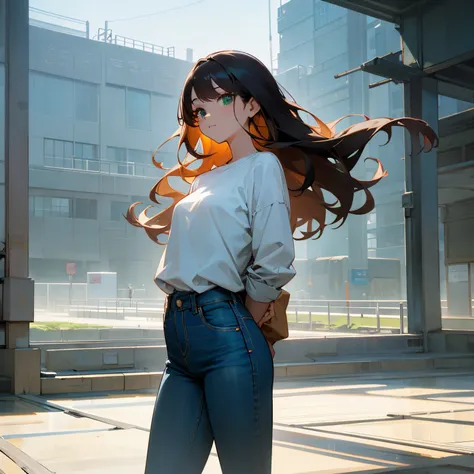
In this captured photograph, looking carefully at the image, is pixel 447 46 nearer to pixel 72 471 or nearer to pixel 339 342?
pixel 339 342

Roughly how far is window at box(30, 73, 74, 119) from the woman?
12680 mm

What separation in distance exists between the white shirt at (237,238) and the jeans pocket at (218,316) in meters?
0.04

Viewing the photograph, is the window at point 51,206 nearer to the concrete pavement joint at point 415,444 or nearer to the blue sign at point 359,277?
the concrete pavement joint at point 415,444

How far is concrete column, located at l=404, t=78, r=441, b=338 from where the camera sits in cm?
1245

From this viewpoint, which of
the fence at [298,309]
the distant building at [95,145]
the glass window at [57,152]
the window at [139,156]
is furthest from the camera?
the window at [139,156]

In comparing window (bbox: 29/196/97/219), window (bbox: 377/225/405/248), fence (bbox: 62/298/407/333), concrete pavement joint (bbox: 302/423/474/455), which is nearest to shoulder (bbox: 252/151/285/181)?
concrete pavement joint (bbox: 302/423/474/455)

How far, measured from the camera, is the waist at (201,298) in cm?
184

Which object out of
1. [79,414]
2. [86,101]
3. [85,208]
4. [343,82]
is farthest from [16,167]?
[343,82]

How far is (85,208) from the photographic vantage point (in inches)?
826

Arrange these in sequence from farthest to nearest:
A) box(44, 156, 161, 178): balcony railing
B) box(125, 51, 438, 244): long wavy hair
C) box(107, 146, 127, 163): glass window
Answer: box(107, 146, 127, 163): glass window
box(44, 156, 161, 178): balcony railing
box(125, 51, 438, 244): long wavy hair

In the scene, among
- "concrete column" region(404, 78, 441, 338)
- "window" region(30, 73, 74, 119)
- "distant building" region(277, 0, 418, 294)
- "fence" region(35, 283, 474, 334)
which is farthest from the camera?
"distant building" region(277, 0, 418, 294)

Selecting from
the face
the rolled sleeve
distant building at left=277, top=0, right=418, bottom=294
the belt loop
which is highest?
distant building at left=277, top=0, right=418, bottom=294

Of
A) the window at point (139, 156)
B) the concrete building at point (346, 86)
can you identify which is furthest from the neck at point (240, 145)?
the concrete building at point (346, 86)

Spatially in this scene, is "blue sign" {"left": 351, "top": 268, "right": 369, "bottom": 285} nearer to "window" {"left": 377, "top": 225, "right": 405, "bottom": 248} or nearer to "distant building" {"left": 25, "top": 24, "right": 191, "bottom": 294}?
"distant building" {"left": 25, "top": 24, "right": 191, "bottom": 294}
